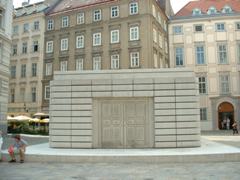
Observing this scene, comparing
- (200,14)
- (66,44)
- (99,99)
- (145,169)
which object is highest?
(200,14)

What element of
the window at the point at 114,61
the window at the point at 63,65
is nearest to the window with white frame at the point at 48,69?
the window at the point at 63,65

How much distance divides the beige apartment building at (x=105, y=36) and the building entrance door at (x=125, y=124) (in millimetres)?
23514

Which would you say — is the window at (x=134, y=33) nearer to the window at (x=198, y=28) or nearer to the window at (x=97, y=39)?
the window at (x=97, y=39)

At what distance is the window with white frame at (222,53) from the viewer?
1713 inches

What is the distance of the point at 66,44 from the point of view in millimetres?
45031

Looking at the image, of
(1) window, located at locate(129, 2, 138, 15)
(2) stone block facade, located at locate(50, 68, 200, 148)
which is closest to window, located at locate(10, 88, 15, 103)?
(1) window, located at locate(129, 2, 138, 15)

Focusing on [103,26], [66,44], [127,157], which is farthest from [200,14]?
[127,157]

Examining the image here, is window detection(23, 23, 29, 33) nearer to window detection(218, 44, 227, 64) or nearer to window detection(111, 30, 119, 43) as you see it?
window detection(111, 30, 119, 43)

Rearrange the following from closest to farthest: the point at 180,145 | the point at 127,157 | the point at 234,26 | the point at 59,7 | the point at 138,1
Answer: the point at 127,157 → the point at 180,145 → the point at 138,1 → the point at 234,26 → the point at 59,7

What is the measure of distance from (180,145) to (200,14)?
33865mm

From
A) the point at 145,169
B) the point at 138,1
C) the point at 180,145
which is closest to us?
the point at 145,169

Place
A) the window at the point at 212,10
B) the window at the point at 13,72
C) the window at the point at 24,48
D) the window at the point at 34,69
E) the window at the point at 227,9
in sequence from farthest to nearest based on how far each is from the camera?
1. the window at the point at 13,72
2. the window at the point at 24,48
3. the window at the point at 34,69
4. the window at the point at 212,10
5. the window at the point at 227,9

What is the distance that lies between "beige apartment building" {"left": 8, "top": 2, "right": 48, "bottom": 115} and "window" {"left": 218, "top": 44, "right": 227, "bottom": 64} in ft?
80.1

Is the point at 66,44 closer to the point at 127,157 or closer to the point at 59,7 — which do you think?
the point at 59,7
